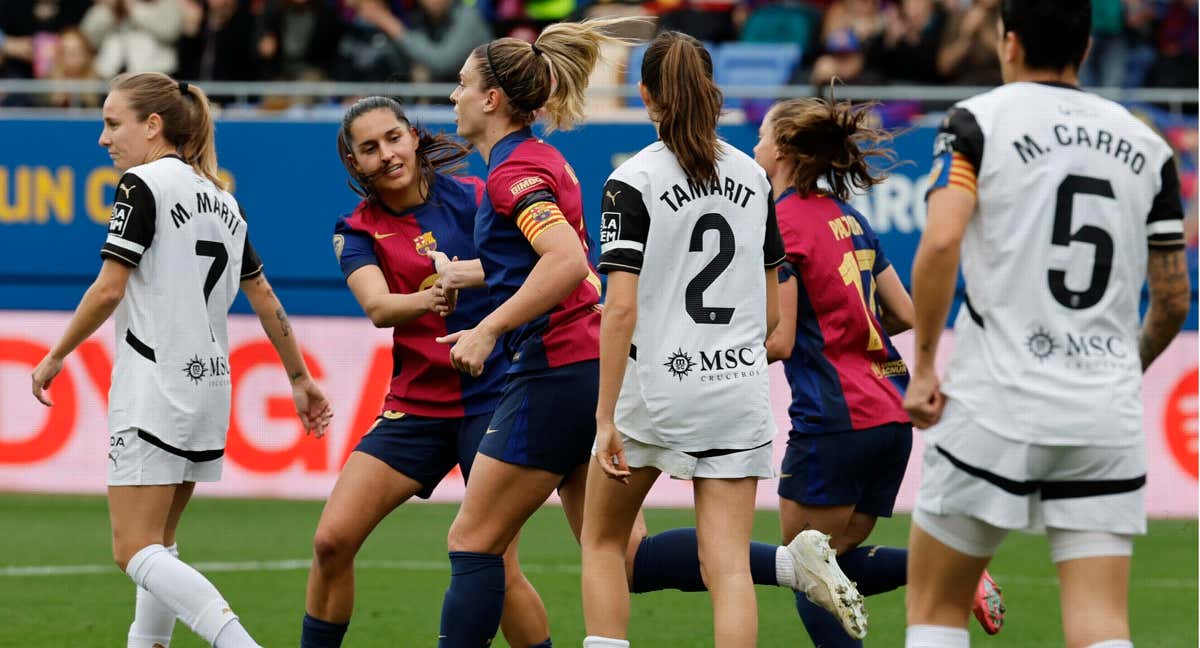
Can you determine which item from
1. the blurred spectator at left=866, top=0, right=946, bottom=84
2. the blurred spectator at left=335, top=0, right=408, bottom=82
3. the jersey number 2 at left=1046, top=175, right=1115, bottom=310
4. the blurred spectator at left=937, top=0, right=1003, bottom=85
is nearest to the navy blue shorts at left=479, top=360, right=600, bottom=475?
the jersey number 2 at left=1046, top=175, right=1115, bottom=310

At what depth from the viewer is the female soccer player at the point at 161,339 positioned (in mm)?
5469

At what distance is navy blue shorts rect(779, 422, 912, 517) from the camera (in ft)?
18.8

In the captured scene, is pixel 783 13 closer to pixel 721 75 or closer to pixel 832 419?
pixel 721 75

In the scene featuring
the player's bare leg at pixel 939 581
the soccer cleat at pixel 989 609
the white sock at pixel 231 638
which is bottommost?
the white sock at pixel 231 638

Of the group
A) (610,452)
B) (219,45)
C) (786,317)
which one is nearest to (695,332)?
(610,452)

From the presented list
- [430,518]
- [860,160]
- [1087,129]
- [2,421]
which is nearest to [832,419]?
[860,160]

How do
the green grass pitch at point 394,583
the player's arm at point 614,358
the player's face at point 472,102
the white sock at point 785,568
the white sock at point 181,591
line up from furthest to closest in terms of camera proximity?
the green grass pitch at point 394,583 < the white sock at point 785,568 < the white sock at point 181,591 < the player's face at point 472,102 < the player's arm at point 614,358

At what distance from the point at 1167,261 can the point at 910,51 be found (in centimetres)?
1060

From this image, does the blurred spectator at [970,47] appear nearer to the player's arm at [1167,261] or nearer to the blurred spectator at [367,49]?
the blurred spectator at [367,49]

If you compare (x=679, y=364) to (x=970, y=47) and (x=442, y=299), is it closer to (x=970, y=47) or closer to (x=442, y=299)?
(x=442, y=299)

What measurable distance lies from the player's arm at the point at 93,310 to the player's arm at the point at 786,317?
211 cm

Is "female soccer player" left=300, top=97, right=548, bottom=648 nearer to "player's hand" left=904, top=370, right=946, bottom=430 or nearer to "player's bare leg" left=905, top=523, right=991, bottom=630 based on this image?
"player's bare leg" left=905, top=523, right=991, bottom=630

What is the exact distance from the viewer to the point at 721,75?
14664 mm

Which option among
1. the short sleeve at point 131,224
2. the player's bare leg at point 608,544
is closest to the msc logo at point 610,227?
the player's bare leg at point 608,544
